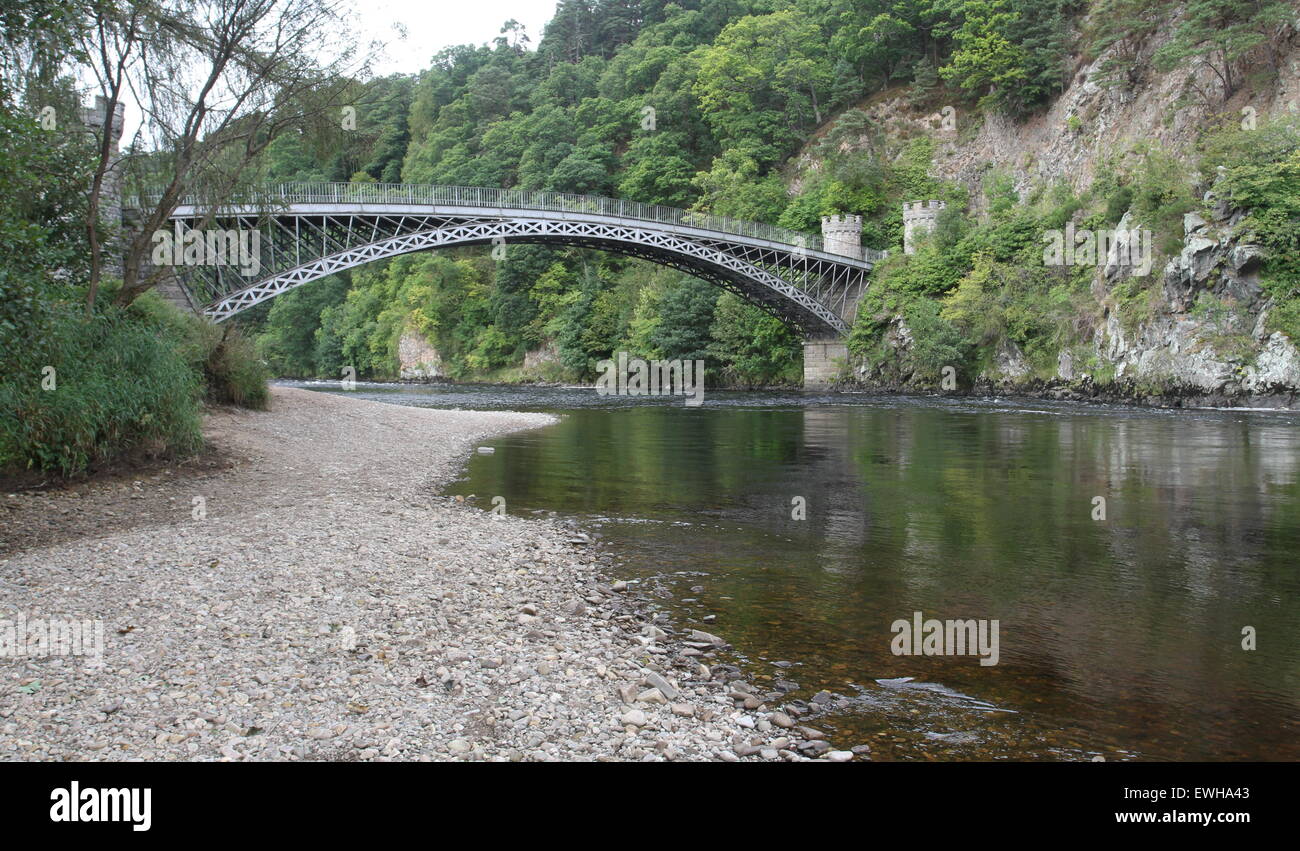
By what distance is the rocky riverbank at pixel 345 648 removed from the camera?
181 inches

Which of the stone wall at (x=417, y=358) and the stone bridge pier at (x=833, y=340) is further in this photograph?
the stone wall at (x=417, y=358)

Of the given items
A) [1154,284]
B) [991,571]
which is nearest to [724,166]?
[1154,284]

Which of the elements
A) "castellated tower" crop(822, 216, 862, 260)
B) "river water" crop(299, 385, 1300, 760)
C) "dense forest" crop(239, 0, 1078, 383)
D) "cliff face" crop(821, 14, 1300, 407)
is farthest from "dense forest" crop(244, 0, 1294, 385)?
"river water" crop(299, 385, 1300, 760)

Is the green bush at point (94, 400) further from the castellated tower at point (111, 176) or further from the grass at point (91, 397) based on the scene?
the castellated tower at point (111, 176)

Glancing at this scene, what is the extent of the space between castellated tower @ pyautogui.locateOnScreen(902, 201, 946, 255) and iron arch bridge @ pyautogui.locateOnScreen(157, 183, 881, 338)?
3112mm

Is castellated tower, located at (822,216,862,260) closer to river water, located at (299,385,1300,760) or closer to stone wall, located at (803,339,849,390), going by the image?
stone wall, located at (803,339,849,390)

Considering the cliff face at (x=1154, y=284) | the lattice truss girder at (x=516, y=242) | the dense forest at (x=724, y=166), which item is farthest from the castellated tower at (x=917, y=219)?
the cliff face at (x=1154, y=284)

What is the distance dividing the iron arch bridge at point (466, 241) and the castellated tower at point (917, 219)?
3112 mm

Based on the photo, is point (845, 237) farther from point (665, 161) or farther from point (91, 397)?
point (91, 397)

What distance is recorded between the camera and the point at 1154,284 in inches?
1359

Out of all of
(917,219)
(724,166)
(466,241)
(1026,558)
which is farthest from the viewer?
(724,166)

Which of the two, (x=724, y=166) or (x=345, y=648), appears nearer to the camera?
(x=345, y=648)

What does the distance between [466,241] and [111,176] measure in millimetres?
22262
